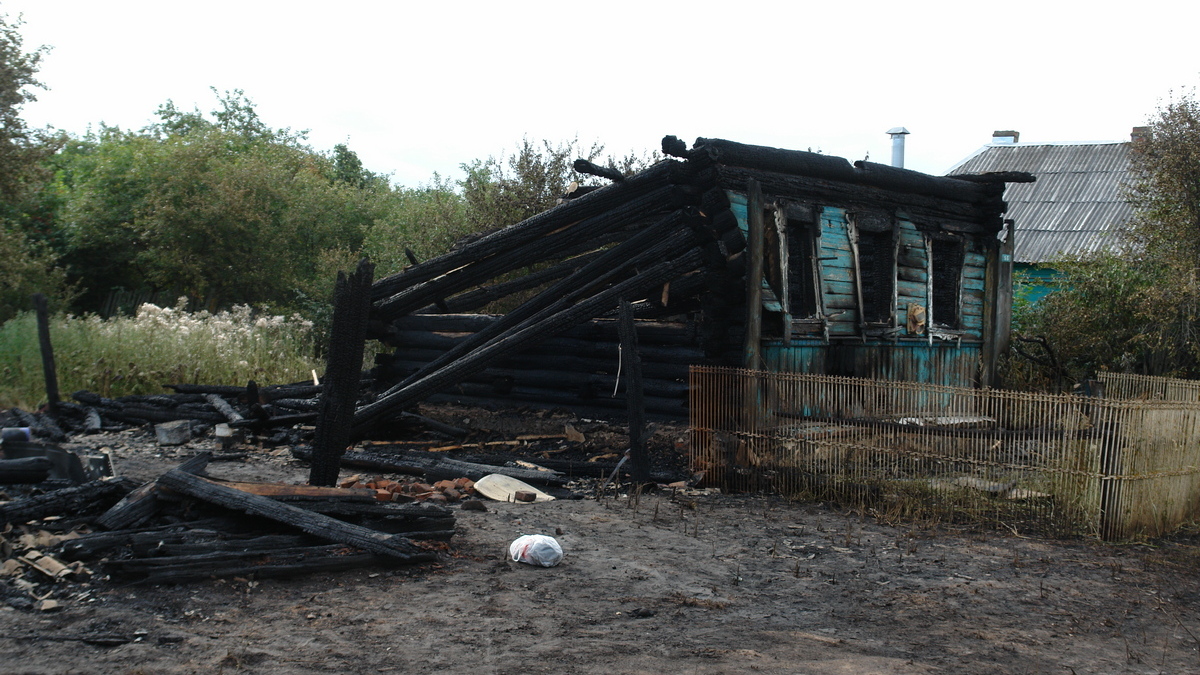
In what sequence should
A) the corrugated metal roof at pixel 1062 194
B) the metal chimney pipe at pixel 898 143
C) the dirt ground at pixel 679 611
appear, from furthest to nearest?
the corrugated metal roof at pixel 1062 194, the metal chimney pipe at pixel 898 143, the dirt ground at pixel 679 611

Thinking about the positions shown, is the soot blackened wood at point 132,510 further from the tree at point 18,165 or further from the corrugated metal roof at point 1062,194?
the corrugated metal roof at point 1062,194

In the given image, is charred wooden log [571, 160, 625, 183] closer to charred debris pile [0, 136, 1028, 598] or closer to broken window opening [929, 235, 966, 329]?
charred debris pile [0, 136, 1028, 598]

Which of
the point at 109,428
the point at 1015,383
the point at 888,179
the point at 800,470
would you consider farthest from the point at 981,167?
the point at 109,428

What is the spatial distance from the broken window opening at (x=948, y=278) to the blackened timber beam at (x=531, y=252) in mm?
5477

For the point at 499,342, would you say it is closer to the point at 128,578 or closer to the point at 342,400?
the point at 342,400

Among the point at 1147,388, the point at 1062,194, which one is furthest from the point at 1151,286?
the point at 1062,194

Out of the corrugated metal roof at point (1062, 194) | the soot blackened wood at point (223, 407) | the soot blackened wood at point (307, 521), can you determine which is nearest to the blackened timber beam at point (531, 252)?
the soot blackened wood at point (223, 407)

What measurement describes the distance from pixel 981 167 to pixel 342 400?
2749cm

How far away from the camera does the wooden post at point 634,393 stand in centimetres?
962

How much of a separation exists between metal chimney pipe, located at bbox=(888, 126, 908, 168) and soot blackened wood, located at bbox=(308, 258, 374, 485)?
19.3 metres

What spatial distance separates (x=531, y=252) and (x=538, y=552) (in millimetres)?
6272

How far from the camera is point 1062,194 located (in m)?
27.3

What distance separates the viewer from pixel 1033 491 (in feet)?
26.2

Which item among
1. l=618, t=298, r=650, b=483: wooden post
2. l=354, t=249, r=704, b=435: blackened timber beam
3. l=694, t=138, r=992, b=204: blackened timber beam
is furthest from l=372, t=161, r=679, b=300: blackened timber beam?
l=618, t=298, r=650, b=483: wooden post
